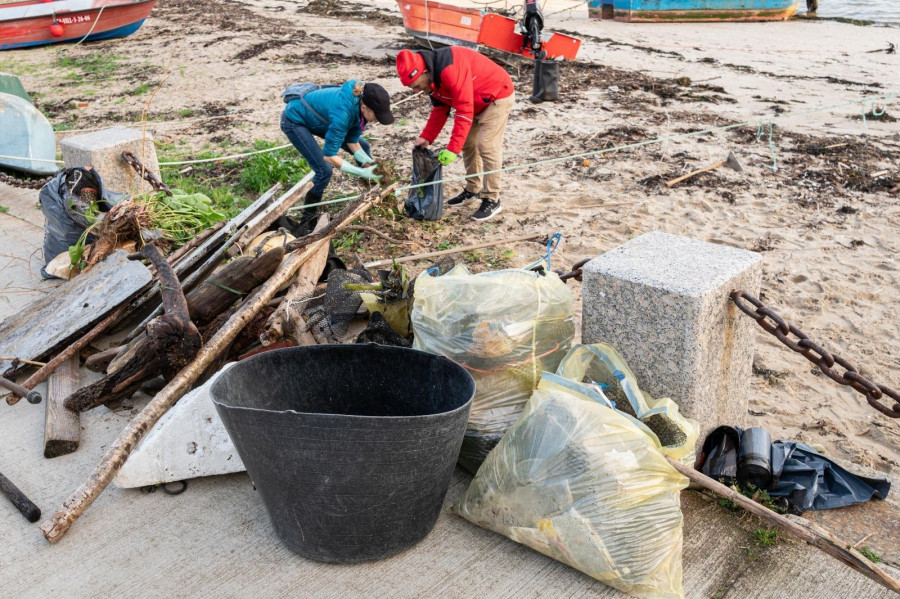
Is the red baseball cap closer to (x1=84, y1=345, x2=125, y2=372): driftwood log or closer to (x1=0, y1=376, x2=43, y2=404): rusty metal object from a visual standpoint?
(x1=84, y1=345, x2=125, y2=372): driftwood log

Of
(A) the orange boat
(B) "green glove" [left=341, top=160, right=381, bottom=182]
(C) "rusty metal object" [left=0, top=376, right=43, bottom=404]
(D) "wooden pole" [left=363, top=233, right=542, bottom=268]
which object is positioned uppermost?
(A) the orange boat

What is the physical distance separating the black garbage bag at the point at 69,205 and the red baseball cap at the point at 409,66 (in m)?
2.43

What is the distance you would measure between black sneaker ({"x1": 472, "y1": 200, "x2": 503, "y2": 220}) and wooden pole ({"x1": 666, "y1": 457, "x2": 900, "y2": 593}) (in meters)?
4.33

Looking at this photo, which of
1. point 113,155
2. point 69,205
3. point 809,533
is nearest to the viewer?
point 809,533

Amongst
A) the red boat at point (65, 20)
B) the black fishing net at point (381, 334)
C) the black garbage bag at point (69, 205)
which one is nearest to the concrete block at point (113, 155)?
the black garbage bag at point (69, 205)

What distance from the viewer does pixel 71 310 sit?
14.2ft

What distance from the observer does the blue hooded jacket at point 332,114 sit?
20.8 ft

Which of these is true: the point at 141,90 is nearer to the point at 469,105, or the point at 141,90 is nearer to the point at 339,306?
the point at 469,105

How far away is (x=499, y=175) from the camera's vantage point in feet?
23.1


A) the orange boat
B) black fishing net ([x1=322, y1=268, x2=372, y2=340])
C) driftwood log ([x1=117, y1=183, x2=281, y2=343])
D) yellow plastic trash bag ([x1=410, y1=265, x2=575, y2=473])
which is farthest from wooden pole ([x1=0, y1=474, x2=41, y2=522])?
the orange boat

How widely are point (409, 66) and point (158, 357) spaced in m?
3.42

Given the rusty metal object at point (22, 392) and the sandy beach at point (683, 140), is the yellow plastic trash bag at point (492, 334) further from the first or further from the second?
the rusty metal object at point (22, 392)

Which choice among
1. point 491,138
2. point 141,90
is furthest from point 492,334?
point 141,90

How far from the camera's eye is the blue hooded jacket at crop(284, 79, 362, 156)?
633cm
